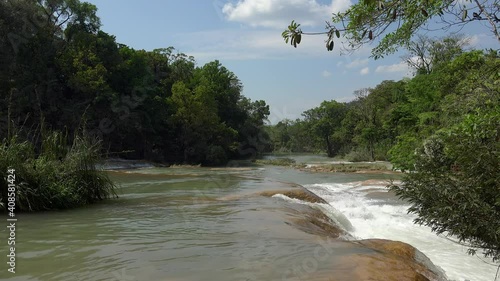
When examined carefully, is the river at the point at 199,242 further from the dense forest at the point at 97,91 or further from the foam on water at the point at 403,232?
the dense forest at the point at 97,91

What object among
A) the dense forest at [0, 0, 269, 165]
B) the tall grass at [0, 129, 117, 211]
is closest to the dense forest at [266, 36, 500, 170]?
the tall grass at [0, 129, 117, 211]

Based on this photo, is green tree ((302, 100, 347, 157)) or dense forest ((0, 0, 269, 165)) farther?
green tree ((302, 100, 347, 157))

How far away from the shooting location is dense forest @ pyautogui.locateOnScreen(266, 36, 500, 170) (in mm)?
6382

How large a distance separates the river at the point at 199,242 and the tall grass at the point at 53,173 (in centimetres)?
38

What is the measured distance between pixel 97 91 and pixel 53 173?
24704 mm

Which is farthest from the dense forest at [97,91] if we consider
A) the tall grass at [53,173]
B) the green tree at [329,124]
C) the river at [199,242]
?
the green tree at [329,124]

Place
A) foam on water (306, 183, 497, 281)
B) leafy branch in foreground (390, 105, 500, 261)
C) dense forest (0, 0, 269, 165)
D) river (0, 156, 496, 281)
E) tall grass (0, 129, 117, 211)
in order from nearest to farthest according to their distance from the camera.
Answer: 1. leafy branch in foreground (390, 105, 500, 261)
2. river (0, 156, 496, 281)
3. foam on water (306, 183, 497, 281)
4. tall grass (0, 129, 117, 211)
5. dense forest (0, 0, 269, 165)

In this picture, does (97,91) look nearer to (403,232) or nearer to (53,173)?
(53,173)

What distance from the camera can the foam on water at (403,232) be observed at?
7352 mm

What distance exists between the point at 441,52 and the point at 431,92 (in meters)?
10.1

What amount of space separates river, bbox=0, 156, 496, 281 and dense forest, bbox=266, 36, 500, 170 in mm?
2565

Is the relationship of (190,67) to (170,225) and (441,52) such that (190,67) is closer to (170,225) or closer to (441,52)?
(441,52)

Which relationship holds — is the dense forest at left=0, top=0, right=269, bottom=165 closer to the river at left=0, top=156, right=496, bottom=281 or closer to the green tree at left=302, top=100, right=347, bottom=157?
the river at left=0, top=156, right=496, bottom=281

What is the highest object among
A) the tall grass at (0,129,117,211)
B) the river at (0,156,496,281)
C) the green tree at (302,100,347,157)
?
the green tree at (302,100,347,157)
